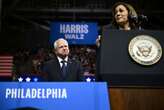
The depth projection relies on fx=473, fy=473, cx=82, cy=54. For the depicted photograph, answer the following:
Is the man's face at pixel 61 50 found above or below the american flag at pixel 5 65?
above

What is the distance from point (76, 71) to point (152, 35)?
759 millimetres

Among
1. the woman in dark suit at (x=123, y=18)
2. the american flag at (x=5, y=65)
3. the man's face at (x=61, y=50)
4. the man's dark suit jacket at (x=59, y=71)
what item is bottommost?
the american flag at (x=5, y=65)

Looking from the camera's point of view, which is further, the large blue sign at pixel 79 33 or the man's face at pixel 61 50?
the large blue sign at pixel 79 33

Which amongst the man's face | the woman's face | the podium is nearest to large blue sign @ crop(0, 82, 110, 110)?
the podium

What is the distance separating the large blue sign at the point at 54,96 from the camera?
288cm

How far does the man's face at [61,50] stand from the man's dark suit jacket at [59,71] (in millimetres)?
180

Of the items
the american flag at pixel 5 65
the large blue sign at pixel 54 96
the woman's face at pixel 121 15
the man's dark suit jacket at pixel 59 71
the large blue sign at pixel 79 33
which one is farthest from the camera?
the american flag at pixel 5 65

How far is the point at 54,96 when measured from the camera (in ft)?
9.54

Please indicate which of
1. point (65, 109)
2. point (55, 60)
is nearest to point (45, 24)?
point (55, 60)

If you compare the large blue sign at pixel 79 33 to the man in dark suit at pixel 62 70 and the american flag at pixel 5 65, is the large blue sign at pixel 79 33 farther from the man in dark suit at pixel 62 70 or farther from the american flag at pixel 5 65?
the man in dark suit at pixel 62 70

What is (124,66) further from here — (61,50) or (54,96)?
(61,50)

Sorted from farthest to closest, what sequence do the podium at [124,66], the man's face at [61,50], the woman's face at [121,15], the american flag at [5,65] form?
the american flag at [5,65] → the man's face at [61,50] → the woman's face at [121,15] → the podium at [124,66]

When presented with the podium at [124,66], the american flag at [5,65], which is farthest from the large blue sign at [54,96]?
the american flag at [5,65]

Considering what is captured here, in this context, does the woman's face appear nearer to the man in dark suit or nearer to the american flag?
the man in dark suit
